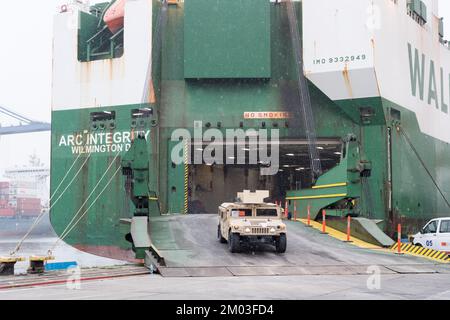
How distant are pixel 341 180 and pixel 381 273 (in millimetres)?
7763

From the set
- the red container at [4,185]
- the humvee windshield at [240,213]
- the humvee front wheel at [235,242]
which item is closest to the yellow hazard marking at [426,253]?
the humvee windshield at [240,213]

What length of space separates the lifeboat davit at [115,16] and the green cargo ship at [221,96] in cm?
21

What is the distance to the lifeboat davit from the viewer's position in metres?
30.2

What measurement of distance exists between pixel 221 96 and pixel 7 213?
4209 inches

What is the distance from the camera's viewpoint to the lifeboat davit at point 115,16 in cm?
3025

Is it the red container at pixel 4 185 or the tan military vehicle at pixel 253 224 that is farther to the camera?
the red container at pixel 4 185

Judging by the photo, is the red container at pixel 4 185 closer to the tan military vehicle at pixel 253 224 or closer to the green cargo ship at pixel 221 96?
the green cargo ship at pixel 221 96

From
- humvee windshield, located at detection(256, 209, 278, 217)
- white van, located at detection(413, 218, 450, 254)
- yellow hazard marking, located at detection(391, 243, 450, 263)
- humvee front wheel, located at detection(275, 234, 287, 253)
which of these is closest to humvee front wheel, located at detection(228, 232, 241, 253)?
humvee windshield, located at detection(256, 209, 278, 217)

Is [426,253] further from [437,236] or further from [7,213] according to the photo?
[7,213]

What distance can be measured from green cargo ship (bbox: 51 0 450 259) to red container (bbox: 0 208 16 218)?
100611mm

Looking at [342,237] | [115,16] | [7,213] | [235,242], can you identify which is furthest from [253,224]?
[7,213]

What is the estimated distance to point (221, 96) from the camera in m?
28.8
